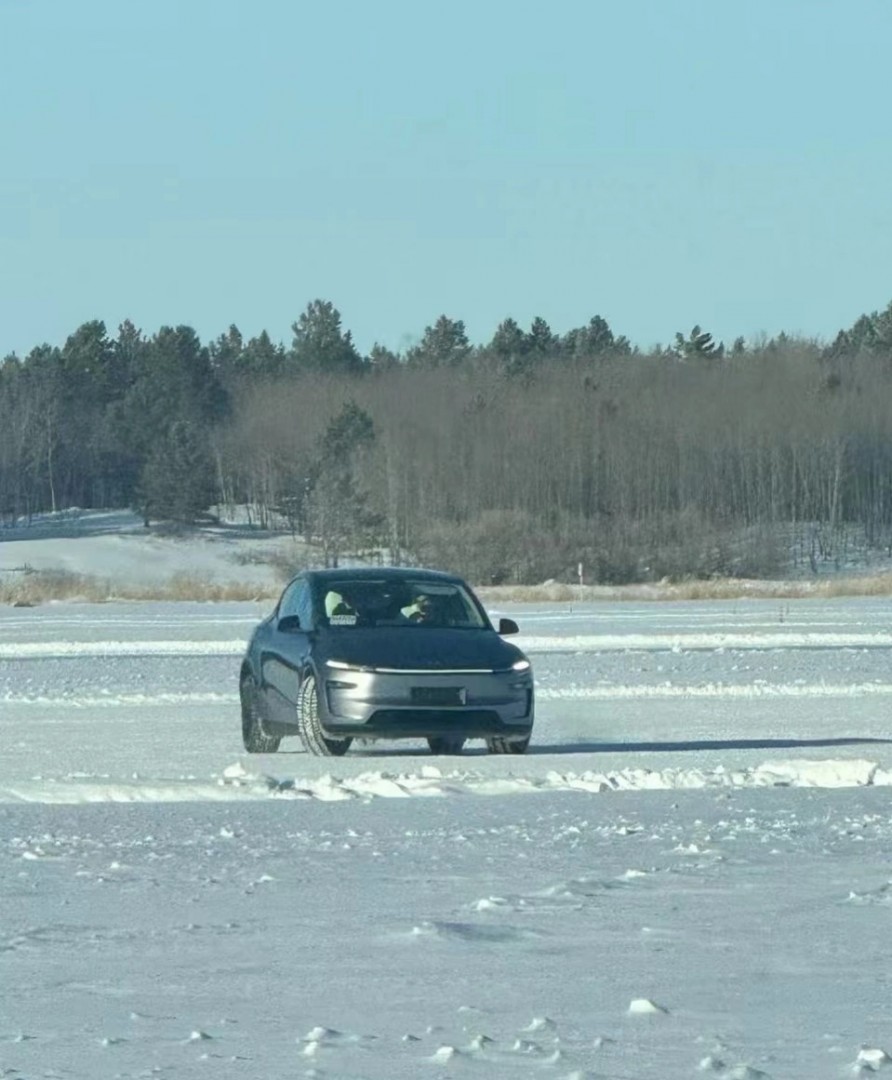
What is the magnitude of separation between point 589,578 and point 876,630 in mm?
51182

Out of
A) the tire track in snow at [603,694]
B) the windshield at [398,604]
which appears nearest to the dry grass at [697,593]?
the tire track in snow at [603,694]

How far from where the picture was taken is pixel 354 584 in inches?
676

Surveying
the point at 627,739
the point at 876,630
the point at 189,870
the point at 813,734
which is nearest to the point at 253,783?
the point at 189,870

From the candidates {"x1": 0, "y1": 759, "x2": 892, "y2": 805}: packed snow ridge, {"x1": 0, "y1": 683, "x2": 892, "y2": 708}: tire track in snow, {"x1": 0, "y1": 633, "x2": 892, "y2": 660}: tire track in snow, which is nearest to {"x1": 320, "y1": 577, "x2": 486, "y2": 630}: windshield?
{"x1": 0, "y1": 759, "x2": 892, "y2": 805}: packed snow ridge

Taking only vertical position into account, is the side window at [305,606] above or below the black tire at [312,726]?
above

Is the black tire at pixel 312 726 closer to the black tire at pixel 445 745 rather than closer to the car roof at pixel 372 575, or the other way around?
the black tire at pixel 445 745

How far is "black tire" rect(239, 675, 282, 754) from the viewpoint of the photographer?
55.1ft

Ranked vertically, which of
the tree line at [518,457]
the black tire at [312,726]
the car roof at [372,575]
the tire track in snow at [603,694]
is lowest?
the tire track in snow at [603,694]

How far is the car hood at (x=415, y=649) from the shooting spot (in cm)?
1593

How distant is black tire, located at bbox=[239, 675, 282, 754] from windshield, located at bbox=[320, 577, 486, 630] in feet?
3.12

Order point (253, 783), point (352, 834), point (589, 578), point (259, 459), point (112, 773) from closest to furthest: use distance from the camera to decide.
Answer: point (352, 834), point (253, 783), point (112, 773), point (589, 578), point (259, 459)

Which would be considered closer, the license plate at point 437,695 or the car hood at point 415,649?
the license plate at point 437,695

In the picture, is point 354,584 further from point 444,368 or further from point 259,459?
point 444,368

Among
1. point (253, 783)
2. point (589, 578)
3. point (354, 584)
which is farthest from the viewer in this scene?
point (589, 578)
